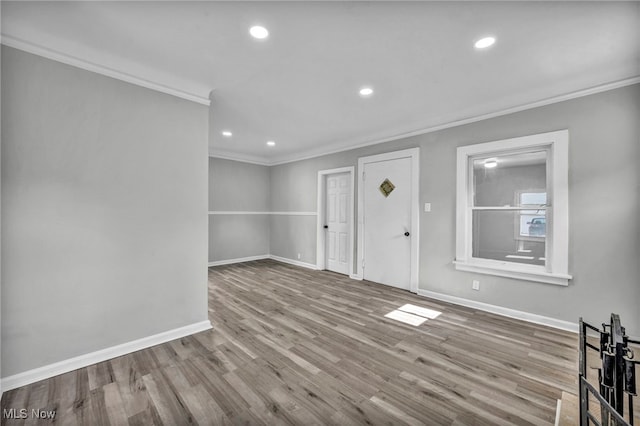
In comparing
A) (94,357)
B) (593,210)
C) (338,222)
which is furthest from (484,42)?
(94,357)

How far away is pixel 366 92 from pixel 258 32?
1399 millimetres

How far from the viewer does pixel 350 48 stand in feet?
7.05

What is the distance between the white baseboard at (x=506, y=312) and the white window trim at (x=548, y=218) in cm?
40

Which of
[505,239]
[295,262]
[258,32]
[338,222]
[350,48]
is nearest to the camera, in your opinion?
[258,32]

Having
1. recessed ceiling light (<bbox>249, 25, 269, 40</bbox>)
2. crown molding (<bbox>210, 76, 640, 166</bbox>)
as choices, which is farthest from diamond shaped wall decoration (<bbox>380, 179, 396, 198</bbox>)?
recessed ceiling light (<bbox>249, 25, 269, 40</bbox>)

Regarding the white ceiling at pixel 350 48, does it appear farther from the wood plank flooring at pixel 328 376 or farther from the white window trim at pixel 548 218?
the wood plank flooring at pixel 328 376

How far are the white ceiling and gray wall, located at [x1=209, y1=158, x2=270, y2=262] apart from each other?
2.84 m

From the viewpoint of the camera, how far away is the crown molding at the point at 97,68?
1.92m

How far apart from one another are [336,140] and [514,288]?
11.5 ft

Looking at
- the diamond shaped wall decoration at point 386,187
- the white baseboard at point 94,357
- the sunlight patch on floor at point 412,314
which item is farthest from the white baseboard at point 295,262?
the white baseboard at point 94,357

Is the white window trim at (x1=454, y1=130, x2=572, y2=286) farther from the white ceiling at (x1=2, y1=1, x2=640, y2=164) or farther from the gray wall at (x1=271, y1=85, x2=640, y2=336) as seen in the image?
the white ceiling at (x1=2, y1=1, x2=640, y2=164)

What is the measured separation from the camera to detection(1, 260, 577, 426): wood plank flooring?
166 cm

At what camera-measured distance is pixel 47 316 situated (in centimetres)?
202

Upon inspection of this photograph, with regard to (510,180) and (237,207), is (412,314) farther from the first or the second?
(237,207)
